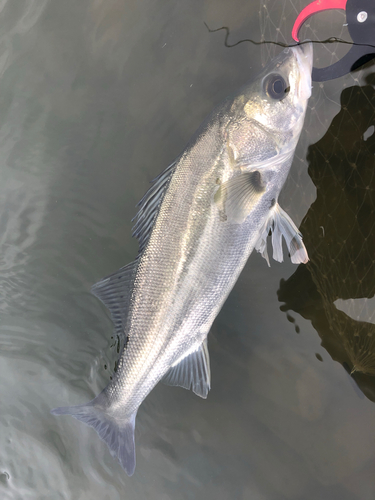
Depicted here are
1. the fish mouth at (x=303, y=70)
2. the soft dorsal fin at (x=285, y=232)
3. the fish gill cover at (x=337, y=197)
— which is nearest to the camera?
the fish mouth at (x=303, y=70)

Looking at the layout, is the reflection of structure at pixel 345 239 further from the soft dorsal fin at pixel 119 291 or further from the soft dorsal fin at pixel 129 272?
the soft dorsal fin at pixel 119 291

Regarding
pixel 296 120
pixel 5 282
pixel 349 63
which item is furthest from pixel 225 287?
pixel 5 282

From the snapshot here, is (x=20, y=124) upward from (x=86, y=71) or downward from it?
downward

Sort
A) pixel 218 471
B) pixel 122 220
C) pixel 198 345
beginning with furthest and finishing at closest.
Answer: pixel 122 220
pixel 218 471
pixel 198 345

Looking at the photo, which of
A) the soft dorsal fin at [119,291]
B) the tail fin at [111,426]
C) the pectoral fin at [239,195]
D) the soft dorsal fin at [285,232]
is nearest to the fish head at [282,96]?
the pectoral fin at [239,195]

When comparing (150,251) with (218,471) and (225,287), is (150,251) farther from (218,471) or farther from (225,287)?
(218,471)


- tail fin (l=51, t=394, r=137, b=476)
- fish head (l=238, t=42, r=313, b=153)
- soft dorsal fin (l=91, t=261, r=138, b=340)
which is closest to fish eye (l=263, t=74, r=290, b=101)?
fish head (l=238, t=42, r=313, b=153)
